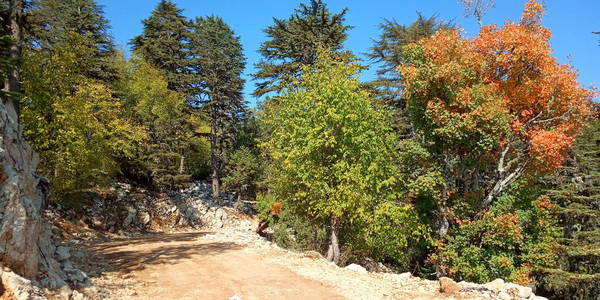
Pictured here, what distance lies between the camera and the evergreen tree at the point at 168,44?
120ft

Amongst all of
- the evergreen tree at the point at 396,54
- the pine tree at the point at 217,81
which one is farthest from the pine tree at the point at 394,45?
the pine tree at the point at 217,81

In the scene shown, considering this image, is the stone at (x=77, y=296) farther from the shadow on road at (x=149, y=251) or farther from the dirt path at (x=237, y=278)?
the shadow on road at (x=149, y=251)

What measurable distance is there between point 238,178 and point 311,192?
2013 cm

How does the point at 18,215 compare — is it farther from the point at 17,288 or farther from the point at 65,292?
the point at 65,292

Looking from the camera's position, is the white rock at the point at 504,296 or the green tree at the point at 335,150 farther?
the green tree at the point at 335,150

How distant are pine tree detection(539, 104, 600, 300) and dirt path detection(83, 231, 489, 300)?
11709mm

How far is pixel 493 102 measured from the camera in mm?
15172

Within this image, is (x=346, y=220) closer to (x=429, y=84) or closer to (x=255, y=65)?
(x=429, y=84)

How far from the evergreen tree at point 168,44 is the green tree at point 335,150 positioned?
24.2 meters

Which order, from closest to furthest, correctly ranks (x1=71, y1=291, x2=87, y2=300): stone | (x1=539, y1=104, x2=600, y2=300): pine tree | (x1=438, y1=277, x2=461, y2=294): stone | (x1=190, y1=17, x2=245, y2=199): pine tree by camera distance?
(x1=71, y1=291, x2=87, y2=300): stone < (x1=438, y1=277, x2=461, y2=294): stone < (x1=539, y1=104, x2=600, y2=300): pine tree < (x1=190, y1=17, x2=245, y2=199): pine tree

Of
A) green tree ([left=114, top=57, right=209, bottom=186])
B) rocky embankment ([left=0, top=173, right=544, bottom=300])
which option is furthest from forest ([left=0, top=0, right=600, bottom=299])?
green tree ([left=114, top=57, right=209, bottom=186])

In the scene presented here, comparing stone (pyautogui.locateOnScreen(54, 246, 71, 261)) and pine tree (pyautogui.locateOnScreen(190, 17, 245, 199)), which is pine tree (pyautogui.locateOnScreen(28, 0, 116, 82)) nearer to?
pine tree (pyautogui.locateOnScreen(190, 17, 245, 199))

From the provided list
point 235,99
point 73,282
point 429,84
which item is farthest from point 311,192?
point 235,99

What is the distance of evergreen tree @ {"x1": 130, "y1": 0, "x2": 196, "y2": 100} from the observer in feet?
120
